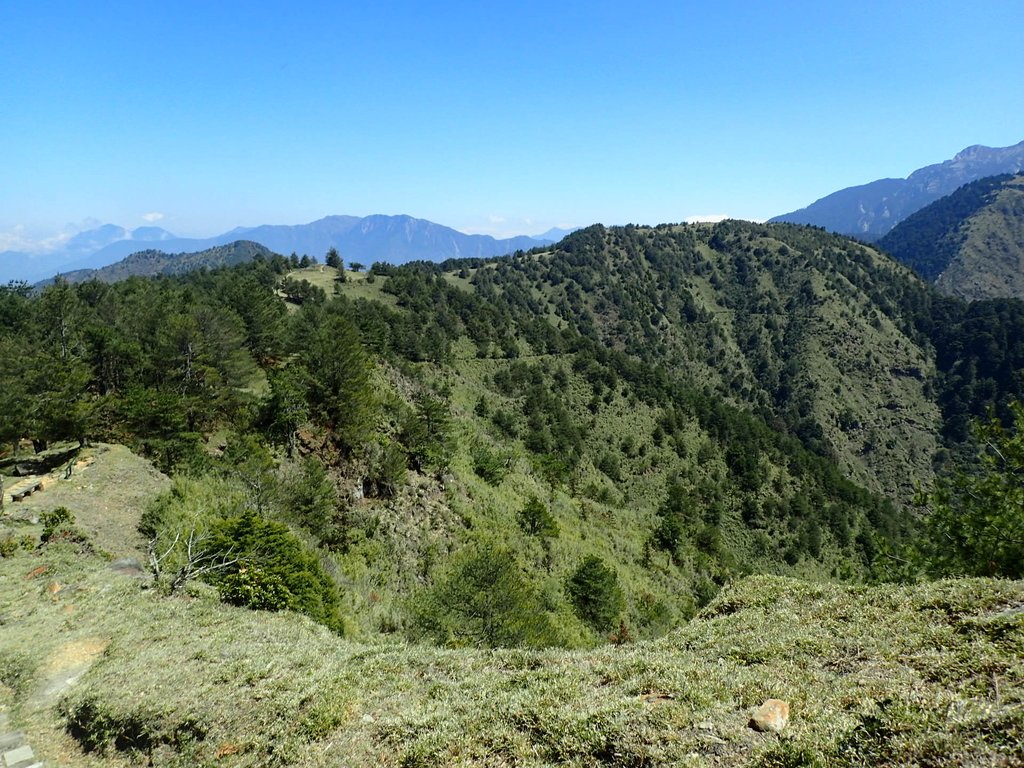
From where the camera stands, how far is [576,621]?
29.7 metres

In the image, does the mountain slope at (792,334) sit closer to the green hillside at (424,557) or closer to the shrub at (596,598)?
the green hillside at (424,557)

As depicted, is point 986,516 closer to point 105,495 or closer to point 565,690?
point 565,690

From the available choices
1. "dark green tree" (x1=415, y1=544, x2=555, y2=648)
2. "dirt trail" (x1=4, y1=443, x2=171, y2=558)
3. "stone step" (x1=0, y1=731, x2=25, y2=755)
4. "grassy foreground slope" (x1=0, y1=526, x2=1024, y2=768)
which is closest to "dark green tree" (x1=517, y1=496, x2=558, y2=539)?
"dark green tree" (x1=415, y1=544, x2=555, y2=648)

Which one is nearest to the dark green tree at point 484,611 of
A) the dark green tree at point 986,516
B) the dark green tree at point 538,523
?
the dark green tree at point 538,523

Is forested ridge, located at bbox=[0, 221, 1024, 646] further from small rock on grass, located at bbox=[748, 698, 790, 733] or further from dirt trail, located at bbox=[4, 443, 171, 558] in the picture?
small rock on grass, located at bbox=[748, 698, 790, 733]

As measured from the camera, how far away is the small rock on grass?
6.02m

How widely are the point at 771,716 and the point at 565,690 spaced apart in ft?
10.4

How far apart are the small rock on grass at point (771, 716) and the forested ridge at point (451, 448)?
1253cm

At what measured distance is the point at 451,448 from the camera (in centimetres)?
4294

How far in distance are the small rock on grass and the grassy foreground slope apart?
0.11 metres

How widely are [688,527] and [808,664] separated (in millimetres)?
53831

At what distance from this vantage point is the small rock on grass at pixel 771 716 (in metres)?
6.02

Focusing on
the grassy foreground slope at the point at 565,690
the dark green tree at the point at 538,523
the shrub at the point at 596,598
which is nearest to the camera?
the grassy foreground slope at the point at 565,690

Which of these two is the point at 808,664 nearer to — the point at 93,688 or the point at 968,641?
the point at 968,641
